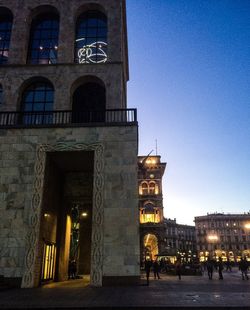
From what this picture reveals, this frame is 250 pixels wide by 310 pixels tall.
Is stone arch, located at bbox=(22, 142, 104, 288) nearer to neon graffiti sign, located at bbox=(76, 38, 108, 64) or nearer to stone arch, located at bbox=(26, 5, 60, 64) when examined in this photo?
neon graffiti sign, located at bbox=(76, 38, 108, 64)

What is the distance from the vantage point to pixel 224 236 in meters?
109

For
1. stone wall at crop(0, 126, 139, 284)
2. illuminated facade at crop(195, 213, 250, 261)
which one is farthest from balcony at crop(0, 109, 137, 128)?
illuminated facade at crop(195, 213, 250, 261)

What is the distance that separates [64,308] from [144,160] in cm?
5667

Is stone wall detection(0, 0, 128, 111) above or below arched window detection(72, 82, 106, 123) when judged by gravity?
above

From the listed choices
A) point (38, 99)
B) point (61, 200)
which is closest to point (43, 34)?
point (38, 99)

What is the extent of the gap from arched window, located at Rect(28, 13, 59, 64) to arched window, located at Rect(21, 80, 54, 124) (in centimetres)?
195

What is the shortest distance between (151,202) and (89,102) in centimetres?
4440

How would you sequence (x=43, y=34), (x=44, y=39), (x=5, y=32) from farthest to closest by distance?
(x=5, y=32)
(x=43, y=34)
(x=44, y=39)

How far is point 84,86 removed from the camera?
69.2 ft

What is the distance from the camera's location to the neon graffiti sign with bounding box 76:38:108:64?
21.2 metres

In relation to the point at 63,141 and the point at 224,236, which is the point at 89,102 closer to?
the point at 63,141

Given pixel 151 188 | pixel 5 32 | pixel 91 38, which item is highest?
pixel 5 32

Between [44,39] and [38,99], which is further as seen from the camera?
[44,39]

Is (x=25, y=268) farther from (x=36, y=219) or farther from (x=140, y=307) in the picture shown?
(x=140, y=307)
